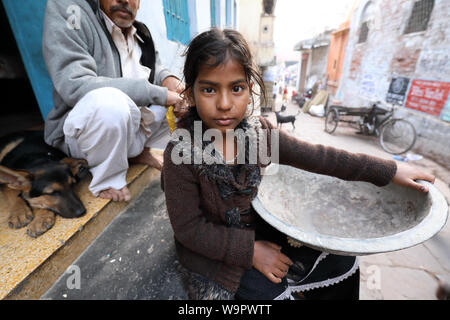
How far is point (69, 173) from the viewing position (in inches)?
56.6

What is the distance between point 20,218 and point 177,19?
4.01 metres

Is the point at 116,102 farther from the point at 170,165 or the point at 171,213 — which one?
the point at 171,213

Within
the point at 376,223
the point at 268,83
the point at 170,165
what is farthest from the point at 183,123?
the point at 268,83

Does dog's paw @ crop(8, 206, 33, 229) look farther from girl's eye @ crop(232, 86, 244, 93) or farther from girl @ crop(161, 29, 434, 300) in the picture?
girl's eye @ crop(232, 86, 244, 93)

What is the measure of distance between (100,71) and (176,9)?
3.10 meters

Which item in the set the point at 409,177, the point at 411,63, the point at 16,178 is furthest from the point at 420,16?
the point at 16,178

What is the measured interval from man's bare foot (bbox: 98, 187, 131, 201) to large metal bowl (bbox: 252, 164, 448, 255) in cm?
104

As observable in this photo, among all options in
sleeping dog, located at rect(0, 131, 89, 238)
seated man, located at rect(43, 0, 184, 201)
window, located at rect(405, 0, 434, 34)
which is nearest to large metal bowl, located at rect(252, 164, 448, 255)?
seated man, located at rect(43, 0, 184, 201)

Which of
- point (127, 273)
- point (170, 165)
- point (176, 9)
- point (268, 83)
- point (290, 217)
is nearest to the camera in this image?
point (170, 165)

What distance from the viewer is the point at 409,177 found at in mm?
1138

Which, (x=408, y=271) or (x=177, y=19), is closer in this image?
(x=408, y=271)

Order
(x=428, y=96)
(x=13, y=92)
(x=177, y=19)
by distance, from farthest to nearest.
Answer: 1. (x=428, y=96)
2. (x=13, y=92)
3. (x=177, y=19)

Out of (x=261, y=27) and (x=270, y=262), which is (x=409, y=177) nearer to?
(x=270, y=262)

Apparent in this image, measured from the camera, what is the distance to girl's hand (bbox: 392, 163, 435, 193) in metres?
1.10
